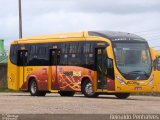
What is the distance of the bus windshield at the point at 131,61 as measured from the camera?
2888 centimetres

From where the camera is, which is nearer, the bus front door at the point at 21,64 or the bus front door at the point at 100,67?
the bus front door at the point at 100,67

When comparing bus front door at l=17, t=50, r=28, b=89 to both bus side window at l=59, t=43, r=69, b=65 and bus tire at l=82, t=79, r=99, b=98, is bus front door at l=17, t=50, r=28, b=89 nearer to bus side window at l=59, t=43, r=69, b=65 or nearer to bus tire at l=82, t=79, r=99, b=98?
bus side window at l=59, t=43, r=69, b=65

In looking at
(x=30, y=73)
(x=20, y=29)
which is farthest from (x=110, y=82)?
(x=20, y=29)

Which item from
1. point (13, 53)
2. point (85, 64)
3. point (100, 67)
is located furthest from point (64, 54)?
point (13, 53)

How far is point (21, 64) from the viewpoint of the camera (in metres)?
34.7

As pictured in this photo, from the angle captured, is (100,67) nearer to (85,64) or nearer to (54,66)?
(85,64)

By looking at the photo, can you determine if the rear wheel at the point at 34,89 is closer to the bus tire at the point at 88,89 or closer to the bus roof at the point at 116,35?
the bus tire at the point at 88,89

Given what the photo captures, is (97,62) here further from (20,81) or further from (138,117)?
(138,117)

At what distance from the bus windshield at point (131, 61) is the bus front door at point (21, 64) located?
23.2 ft

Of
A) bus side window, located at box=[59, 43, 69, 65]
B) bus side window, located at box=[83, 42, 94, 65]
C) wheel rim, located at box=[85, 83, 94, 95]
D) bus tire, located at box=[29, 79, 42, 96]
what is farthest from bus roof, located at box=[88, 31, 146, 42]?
bus tire, located at box=[29, 79, 42, 96]

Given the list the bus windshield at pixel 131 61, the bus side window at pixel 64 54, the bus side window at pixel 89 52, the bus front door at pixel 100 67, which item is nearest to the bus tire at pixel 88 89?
the bus front door at pixel 100 67

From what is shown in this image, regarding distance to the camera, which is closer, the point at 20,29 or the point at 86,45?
the point at 86,45

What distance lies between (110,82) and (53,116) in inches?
446

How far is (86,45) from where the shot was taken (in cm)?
3028
